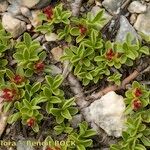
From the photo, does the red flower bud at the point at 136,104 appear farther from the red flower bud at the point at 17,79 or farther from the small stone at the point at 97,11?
the red flower bud at the point at 17,79

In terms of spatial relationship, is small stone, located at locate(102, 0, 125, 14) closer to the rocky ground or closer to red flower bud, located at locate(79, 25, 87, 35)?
the rocky ground

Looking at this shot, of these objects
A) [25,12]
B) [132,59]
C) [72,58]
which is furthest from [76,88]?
[25,12]

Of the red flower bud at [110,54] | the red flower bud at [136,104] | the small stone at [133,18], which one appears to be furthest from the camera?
the small stone at [133,18]

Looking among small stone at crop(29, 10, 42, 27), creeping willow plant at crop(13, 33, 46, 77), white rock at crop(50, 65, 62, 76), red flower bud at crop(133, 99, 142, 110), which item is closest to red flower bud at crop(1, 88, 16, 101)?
creeping willow plant at crop(13, 33, 46, 77)

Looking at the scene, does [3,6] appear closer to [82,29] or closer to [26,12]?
[26,12]

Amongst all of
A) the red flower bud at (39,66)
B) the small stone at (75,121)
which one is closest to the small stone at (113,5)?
the red flower bud at (39,66)

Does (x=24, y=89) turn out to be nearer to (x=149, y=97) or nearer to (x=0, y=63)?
(x=0, y=63)
